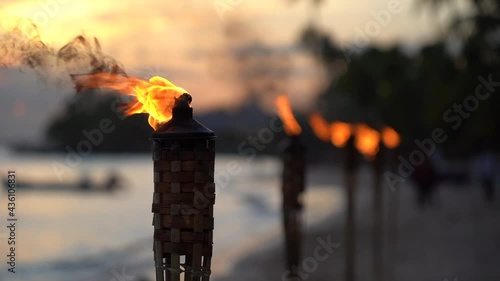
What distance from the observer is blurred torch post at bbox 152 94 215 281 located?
414 centimetres

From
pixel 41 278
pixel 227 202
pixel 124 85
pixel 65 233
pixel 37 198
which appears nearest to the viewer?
pixel 124 85

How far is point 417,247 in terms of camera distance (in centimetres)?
2250

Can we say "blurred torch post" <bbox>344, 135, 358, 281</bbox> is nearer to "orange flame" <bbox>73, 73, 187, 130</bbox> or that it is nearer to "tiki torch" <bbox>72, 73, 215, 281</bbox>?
"orange flame" <bbox>73, 73, 187, 130</bbox>

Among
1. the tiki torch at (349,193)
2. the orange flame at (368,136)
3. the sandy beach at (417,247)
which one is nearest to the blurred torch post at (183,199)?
the tiki torch at (349,193)

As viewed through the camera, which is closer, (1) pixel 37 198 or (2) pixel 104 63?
(2) pixel 104 63

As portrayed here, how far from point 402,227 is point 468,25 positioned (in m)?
7.08

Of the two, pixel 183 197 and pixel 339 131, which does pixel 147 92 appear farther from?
pixel 339 131

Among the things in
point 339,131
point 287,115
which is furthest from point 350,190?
point 287,115

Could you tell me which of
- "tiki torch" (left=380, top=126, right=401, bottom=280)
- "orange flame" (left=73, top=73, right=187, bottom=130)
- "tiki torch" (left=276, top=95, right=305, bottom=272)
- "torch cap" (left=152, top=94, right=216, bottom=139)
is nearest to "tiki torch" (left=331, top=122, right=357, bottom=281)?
"tiki torch" (left=276, top=95, right=305, bottom=272)

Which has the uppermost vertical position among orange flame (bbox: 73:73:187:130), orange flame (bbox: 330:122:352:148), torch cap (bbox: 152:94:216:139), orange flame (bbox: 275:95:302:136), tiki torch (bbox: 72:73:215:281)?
orange flame (bbox: 330:122:352:148)

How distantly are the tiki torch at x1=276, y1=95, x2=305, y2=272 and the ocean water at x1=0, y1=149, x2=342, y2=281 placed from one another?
3011 millimetres

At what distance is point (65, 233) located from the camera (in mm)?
38906

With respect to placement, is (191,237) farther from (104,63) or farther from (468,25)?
(468,25)

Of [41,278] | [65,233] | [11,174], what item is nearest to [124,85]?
[11,174]
